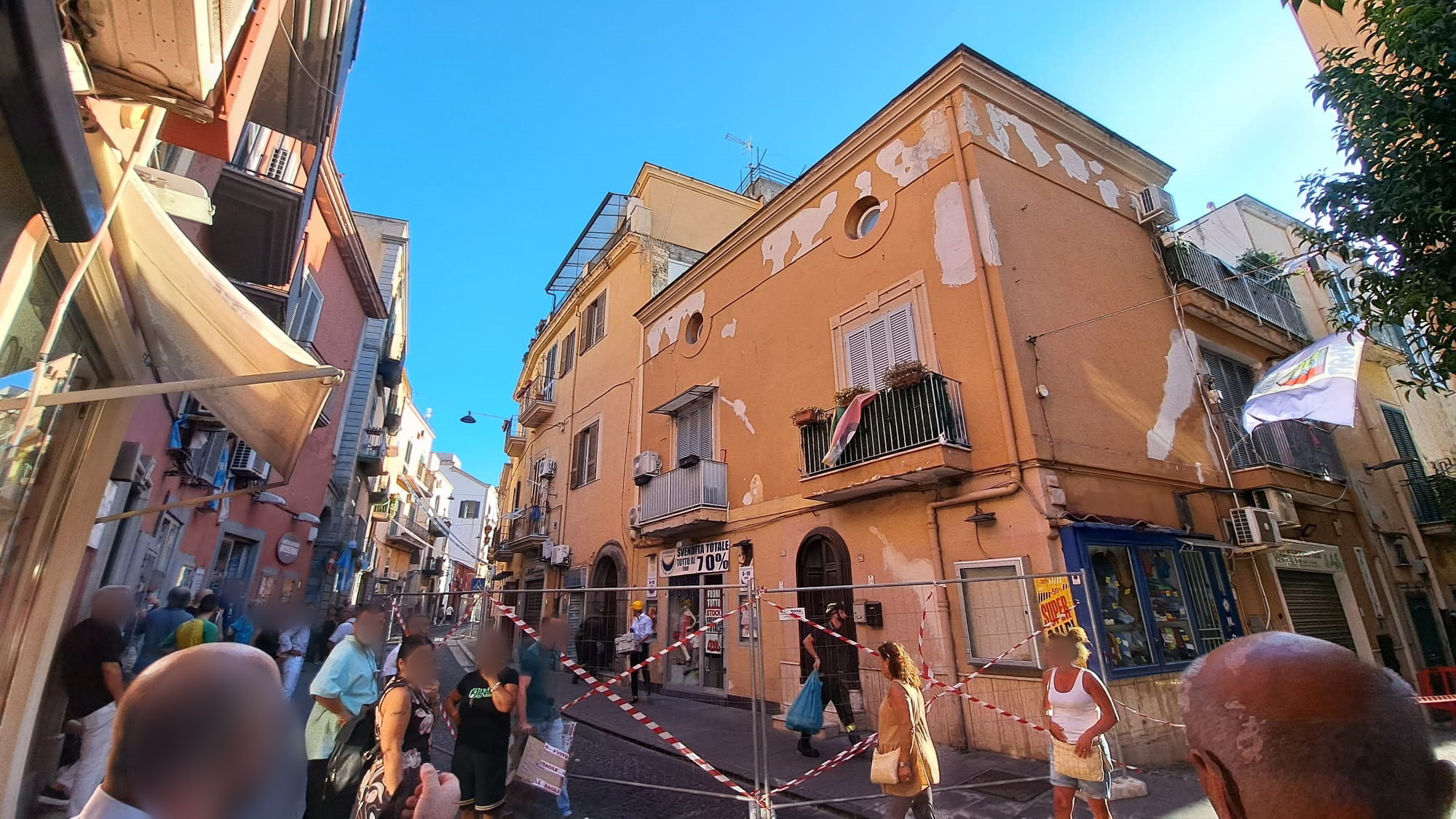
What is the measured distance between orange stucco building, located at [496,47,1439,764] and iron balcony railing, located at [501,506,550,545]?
5.38 metres

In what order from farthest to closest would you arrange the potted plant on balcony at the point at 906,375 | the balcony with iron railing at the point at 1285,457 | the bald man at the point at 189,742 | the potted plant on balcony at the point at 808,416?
the potted plant on balcony at the point at 808,416, the balcony with iron railing at the point at 1285,457, the potted plant on balcony at the point at 906,375, the bald man at the point at 189,742

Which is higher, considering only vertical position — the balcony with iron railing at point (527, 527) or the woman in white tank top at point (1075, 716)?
the balcony with iron railing at point (527, 527)

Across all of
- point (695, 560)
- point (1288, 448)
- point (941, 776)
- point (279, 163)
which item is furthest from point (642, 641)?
point (1288, 448)

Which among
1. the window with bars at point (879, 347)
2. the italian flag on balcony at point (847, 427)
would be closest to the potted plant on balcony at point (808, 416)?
the italian flag on balcony at point (847, 427)

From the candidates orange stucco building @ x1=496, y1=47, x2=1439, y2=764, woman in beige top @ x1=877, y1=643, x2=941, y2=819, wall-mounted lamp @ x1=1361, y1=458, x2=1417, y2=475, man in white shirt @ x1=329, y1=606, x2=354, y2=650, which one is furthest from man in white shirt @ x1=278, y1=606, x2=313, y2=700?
wall-mounted lamp @ x1=1361, y1=458, x2=1417, y2=475

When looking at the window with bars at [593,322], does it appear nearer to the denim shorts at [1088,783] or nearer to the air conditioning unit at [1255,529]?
A: the air conditioning unit at [1255,529]

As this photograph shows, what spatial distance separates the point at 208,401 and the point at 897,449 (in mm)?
7463

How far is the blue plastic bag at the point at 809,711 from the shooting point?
6.88 metres

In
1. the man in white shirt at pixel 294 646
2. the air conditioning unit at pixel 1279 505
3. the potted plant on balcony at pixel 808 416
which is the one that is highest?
Answer: the potted plant on balcony at pixel 808 416

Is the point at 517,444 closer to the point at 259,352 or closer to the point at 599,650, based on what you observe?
the point at 599,650

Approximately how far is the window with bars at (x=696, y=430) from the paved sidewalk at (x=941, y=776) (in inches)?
218

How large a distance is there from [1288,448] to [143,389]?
14.6 metres

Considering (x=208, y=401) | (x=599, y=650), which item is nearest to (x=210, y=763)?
(x=208, y=401)

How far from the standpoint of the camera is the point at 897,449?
861cm
